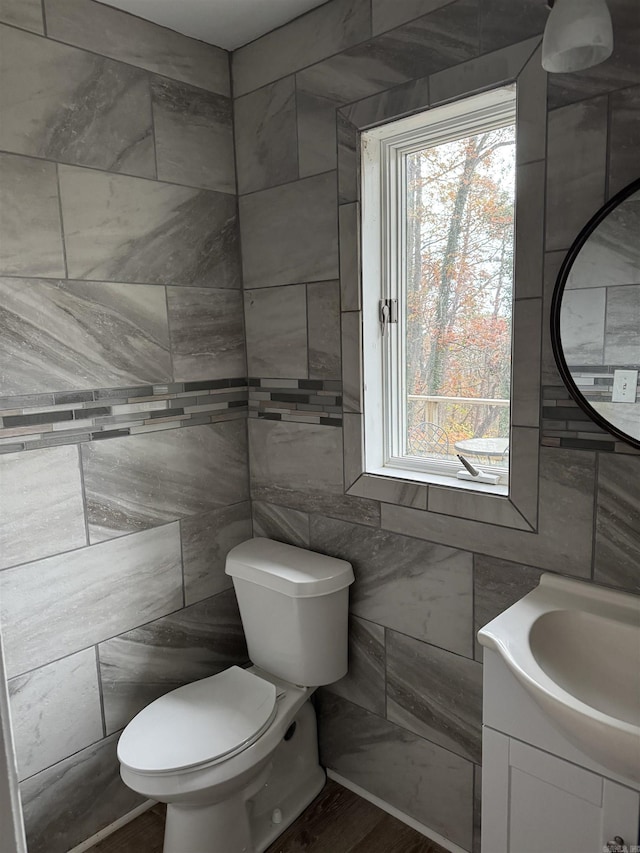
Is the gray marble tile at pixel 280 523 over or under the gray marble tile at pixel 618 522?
under

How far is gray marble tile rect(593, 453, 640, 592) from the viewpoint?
1.44 meters

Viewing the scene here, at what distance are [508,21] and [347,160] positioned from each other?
56cm

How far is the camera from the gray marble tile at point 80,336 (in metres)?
1.73

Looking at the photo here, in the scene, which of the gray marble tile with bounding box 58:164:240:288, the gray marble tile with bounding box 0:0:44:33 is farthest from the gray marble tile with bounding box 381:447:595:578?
the gray marble tile with bounding box 0:0:44:33

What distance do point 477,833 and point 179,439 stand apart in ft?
5.02

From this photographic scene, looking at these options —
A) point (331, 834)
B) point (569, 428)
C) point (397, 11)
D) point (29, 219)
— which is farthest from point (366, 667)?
point (397, 11)

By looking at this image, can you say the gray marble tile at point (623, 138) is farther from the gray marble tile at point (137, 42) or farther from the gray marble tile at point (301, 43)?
the gray marble tile at point (137, 42)

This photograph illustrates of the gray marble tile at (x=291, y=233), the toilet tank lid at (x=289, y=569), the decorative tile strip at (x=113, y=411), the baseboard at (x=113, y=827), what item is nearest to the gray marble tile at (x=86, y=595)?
the toilet tank lid at (x=289, y=569)

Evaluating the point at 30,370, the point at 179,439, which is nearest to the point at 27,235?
the point at 30,370

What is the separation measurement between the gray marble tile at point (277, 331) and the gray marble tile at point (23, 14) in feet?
3.21

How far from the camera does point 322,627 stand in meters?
1.98

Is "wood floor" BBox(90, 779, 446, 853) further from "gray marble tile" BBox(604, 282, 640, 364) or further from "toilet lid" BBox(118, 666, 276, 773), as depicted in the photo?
"gray marble tile" BBox(604, 282, 640, 364)

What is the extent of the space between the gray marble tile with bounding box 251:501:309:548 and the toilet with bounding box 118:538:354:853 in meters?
0.05

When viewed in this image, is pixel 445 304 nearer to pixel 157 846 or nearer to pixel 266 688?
pixel 266 688
